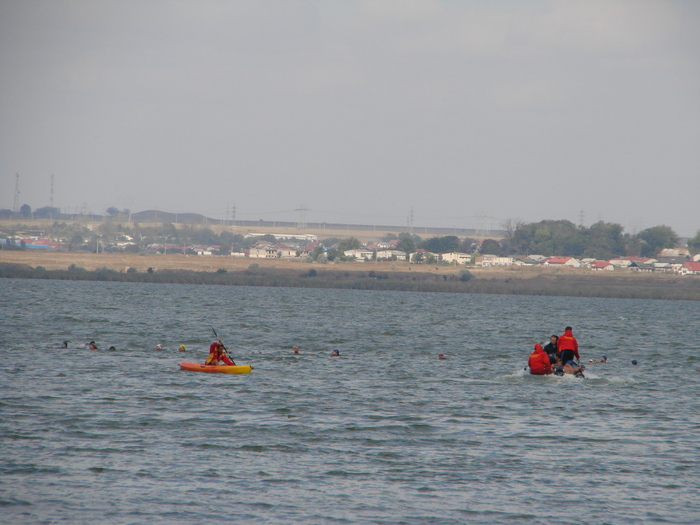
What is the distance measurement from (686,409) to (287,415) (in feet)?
48.8

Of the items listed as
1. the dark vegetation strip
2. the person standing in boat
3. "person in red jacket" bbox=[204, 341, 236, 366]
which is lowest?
the dark vegetation strip

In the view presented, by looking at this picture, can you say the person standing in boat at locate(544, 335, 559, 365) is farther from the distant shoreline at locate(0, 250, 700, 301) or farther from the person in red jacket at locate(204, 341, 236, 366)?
the distant shoreline at locate(0, 250, 700, 301)

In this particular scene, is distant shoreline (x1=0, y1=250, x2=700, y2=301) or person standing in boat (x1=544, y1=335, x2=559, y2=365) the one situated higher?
person standing in boat (x1=544, y1=335, x2=559, y2=365)

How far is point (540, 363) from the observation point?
3788cm

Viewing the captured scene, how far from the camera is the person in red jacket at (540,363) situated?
37656mm

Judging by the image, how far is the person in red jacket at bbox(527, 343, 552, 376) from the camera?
1483 inches

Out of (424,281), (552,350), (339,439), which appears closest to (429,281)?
(424,281)

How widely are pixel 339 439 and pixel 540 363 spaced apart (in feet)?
54.8

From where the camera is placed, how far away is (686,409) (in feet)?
101

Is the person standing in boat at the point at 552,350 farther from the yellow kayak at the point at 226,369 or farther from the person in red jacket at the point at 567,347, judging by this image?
the yellow kayak at the point at 226,369

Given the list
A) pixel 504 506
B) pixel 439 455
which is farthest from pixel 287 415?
pixel 504 506

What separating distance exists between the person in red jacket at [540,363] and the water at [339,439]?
0.42m

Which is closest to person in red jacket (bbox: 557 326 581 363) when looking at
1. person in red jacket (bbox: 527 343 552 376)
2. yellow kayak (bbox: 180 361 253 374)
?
person in red jacket (bbox: 527 343 552 376)

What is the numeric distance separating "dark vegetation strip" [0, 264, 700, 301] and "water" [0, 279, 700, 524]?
137m
